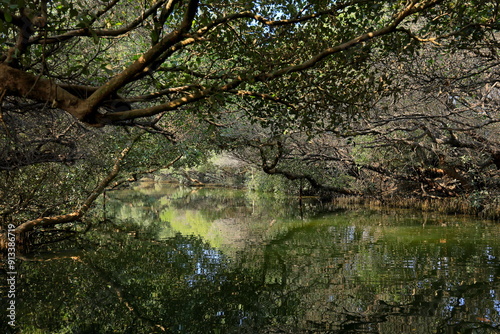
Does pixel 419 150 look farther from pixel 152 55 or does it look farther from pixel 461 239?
pixel 152 55

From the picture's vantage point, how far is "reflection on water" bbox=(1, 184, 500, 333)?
249 inches

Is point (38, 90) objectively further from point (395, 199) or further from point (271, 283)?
point (395, 199)

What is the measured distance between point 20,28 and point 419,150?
16.7 metres

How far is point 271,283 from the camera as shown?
8594mm

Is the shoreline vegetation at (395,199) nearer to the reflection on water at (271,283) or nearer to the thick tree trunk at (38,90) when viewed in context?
the reflection on water at (271,283)

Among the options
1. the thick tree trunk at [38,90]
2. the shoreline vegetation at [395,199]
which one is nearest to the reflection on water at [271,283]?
the shoreline vegetation at [395,199]

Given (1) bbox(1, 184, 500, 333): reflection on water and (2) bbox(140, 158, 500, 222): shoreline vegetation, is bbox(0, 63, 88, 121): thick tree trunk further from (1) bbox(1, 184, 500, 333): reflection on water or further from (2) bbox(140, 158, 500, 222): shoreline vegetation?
(2) bbox(140, 158, 500, 222): shoreline vegetation

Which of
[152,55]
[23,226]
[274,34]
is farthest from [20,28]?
[23,226]

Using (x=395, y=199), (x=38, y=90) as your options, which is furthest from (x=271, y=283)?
(x=395, y=199)

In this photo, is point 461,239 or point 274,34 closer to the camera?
point 274,34

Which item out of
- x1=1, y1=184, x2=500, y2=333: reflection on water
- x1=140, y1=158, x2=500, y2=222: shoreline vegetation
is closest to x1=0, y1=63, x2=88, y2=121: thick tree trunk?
x1=1, y1=184, x2=500, y2=333: reflection on water

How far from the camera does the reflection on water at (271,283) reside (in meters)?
6.32

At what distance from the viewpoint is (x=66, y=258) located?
35.8 ft

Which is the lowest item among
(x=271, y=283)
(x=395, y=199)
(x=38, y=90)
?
(x=271, y=283)
